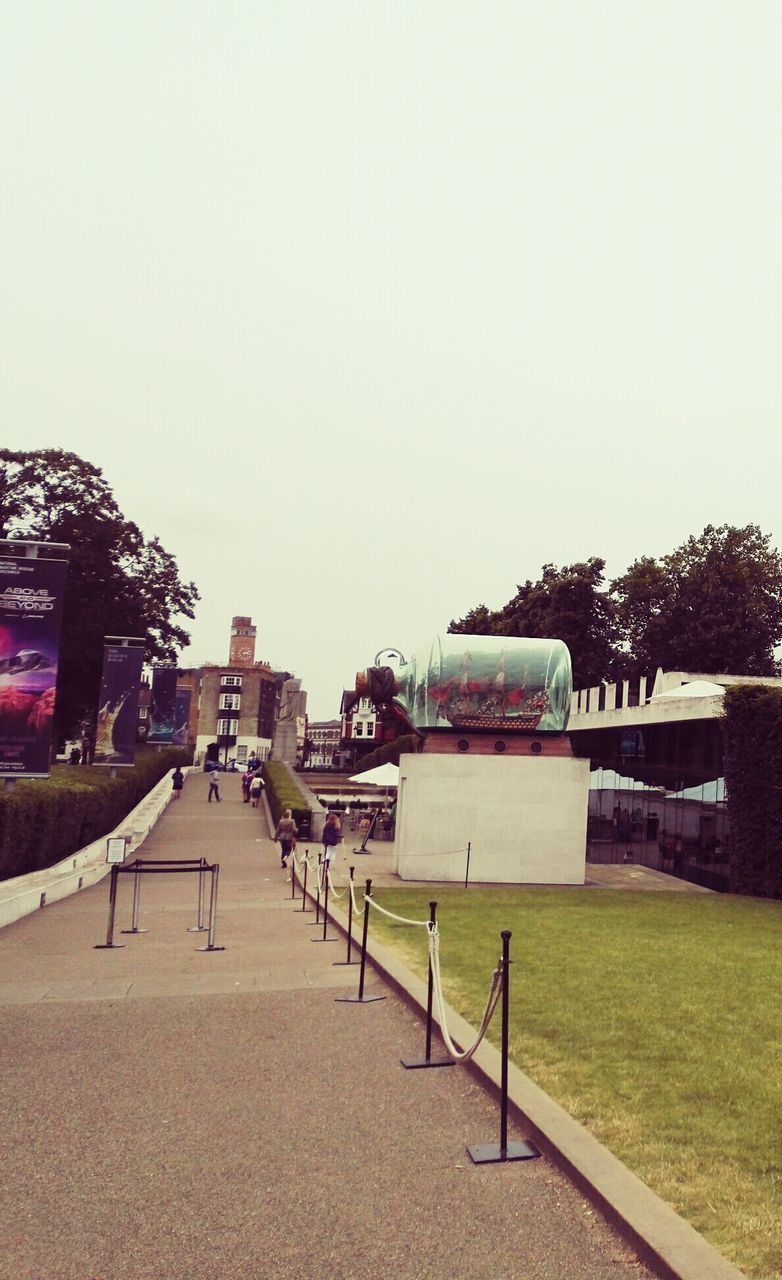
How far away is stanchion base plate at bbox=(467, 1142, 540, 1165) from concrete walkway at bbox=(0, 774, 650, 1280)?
7 cm

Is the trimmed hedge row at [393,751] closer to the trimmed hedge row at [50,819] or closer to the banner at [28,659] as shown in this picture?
the trimmed hedge row at [50,819]

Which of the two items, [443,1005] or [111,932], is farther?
[111,932]

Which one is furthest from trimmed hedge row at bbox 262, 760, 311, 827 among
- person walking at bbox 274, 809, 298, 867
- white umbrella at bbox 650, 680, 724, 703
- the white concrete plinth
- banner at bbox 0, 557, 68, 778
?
white umbrella at bbox 650, 680, 724, 703

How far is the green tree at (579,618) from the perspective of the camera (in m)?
54.7

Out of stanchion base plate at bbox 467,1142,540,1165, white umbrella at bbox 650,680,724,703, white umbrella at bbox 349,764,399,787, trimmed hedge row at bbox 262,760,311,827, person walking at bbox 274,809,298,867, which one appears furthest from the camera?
white umbrella at bbox 349,764,399,787

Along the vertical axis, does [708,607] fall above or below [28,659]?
above

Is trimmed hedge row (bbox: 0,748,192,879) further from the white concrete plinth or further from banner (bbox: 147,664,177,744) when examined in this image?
banner (bbox: 147,664,177,744)

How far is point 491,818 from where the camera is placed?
966 inches

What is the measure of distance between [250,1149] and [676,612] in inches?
2041

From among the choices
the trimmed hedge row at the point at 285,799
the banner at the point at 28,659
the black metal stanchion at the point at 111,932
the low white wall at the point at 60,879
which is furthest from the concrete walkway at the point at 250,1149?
the trimmed hedge row at the point at 285,799

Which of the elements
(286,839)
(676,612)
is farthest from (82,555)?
(676,612)

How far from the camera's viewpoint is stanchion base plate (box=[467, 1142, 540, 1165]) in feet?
18.9

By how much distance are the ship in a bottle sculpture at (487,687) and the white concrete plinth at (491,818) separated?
0.99 metres

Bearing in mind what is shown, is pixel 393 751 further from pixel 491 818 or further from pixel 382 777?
pixel 491 818
